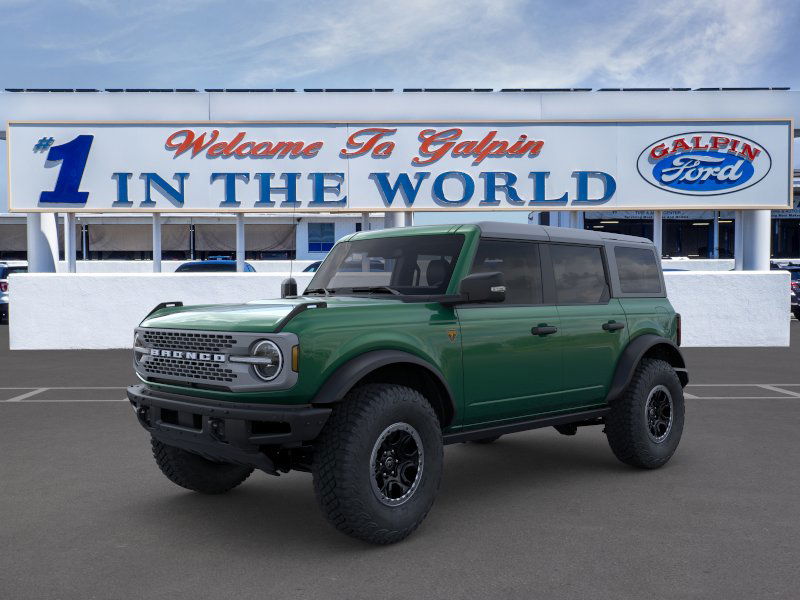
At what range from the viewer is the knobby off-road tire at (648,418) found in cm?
599

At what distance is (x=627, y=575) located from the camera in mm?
3891

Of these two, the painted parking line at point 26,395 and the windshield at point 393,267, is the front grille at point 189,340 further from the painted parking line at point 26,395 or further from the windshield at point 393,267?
the painted parking line at point 26,395

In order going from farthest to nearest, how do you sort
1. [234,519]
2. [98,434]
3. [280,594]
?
[98,434]
[234,519]
[280,594]

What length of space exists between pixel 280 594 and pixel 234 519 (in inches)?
51.2

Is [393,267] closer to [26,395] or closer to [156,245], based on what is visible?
[26,395]

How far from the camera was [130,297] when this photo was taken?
15812 mm

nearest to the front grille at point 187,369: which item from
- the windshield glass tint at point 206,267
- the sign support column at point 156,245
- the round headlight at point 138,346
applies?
the round headlight at point 138,346

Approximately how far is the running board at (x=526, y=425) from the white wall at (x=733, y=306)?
10.9m

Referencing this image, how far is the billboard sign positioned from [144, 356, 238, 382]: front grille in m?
11.3

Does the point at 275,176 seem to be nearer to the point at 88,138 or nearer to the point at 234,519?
the point at 88,138

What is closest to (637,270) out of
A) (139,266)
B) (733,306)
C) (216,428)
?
(216,428)

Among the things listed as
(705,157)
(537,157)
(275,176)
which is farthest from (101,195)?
(705,157)

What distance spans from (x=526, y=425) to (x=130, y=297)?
1226cm

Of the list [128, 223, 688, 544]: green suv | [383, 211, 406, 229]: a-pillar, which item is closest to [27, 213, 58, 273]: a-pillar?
[383, 211, 406, 229]: a-pillar
